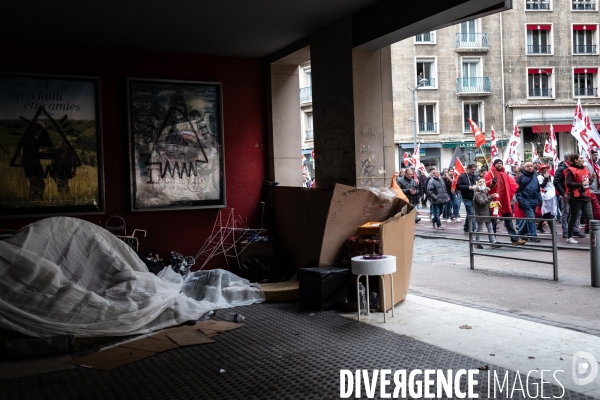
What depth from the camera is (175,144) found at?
9523 mm

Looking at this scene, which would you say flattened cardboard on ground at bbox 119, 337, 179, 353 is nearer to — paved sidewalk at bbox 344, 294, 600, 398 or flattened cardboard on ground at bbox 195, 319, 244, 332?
flattened cardboard on ground at bbox 195, 319, 244, 332

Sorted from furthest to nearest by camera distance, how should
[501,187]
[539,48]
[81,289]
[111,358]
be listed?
[539,48]
[501,187]
[81,289]
[111,358]

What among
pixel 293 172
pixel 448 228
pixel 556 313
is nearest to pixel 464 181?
pixel 448 228

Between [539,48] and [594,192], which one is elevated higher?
[539,48]

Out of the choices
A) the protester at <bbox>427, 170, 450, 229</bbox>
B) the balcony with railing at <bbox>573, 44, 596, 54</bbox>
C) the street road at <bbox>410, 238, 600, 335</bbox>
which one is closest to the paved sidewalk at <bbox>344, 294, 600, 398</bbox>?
the street road at <bbox>410, 238, 600, 335</bbox>

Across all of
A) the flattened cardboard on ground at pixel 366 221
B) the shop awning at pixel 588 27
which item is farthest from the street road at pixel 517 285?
the shop awning at pixel 588 27

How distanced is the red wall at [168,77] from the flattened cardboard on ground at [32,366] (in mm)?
A: 3535

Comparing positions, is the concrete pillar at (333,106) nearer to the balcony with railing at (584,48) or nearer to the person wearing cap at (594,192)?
the person wearing cap at (594,192)

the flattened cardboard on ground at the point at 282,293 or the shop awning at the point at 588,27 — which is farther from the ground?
the shop awning at the point at 588,27

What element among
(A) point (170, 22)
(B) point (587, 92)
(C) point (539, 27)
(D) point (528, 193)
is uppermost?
(C) point (539, 27)

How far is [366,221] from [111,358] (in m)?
3.84

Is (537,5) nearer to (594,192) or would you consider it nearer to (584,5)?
(584,5)

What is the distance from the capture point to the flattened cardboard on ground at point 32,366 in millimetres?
5180

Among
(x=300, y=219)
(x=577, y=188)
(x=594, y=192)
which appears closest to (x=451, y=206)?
(x=594, y=192)
